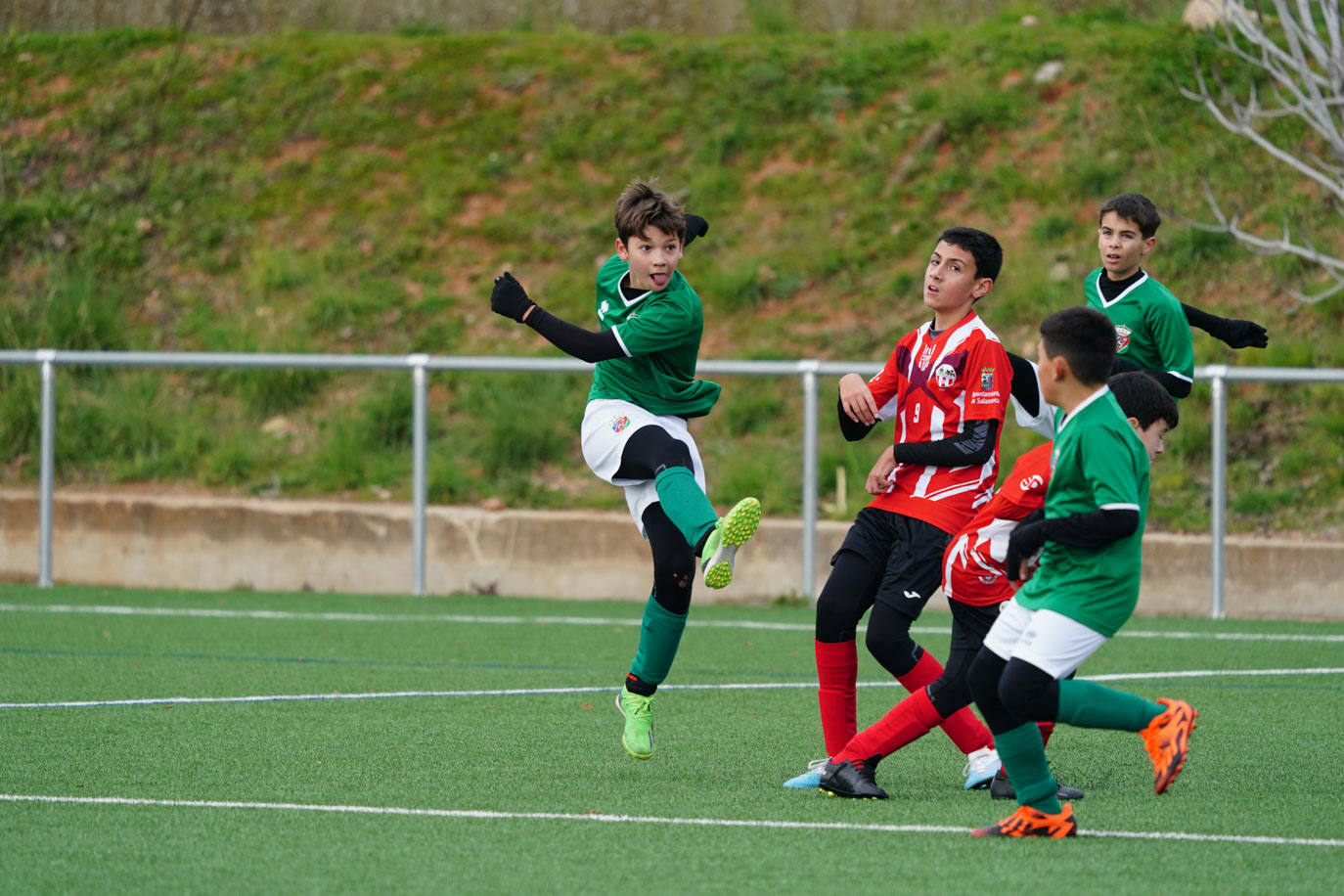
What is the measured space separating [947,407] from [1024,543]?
100 centimetres

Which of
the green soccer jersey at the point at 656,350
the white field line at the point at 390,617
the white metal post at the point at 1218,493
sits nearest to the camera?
the green soccer jersey at the point at 656,350

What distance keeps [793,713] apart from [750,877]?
9.53ft

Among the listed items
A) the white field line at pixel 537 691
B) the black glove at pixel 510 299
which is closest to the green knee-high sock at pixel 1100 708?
the black glove at pixel 510 299

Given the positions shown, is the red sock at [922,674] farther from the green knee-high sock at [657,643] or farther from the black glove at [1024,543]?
the black glove at [1024,543]

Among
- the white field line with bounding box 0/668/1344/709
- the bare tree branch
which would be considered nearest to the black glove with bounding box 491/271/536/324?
the white field line with bounding box 0/668/1344/709

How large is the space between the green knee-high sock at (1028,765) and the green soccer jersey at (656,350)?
1.80 metres

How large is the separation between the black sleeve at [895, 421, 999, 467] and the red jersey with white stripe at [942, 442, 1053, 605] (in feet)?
0.51

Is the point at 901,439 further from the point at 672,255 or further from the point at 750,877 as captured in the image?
the point at 750,877

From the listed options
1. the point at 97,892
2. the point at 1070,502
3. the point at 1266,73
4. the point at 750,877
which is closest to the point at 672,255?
the point at 1070,502

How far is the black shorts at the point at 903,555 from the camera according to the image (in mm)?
5227

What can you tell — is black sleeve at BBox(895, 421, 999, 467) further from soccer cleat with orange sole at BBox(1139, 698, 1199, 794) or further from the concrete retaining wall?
the concrete retaining wall

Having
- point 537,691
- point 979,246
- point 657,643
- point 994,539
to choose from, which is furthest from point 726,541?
point 537,691

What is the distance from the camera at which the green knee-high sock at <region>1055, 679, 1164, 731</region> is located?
4535 mm

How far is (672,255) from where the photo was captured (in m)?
5.77
